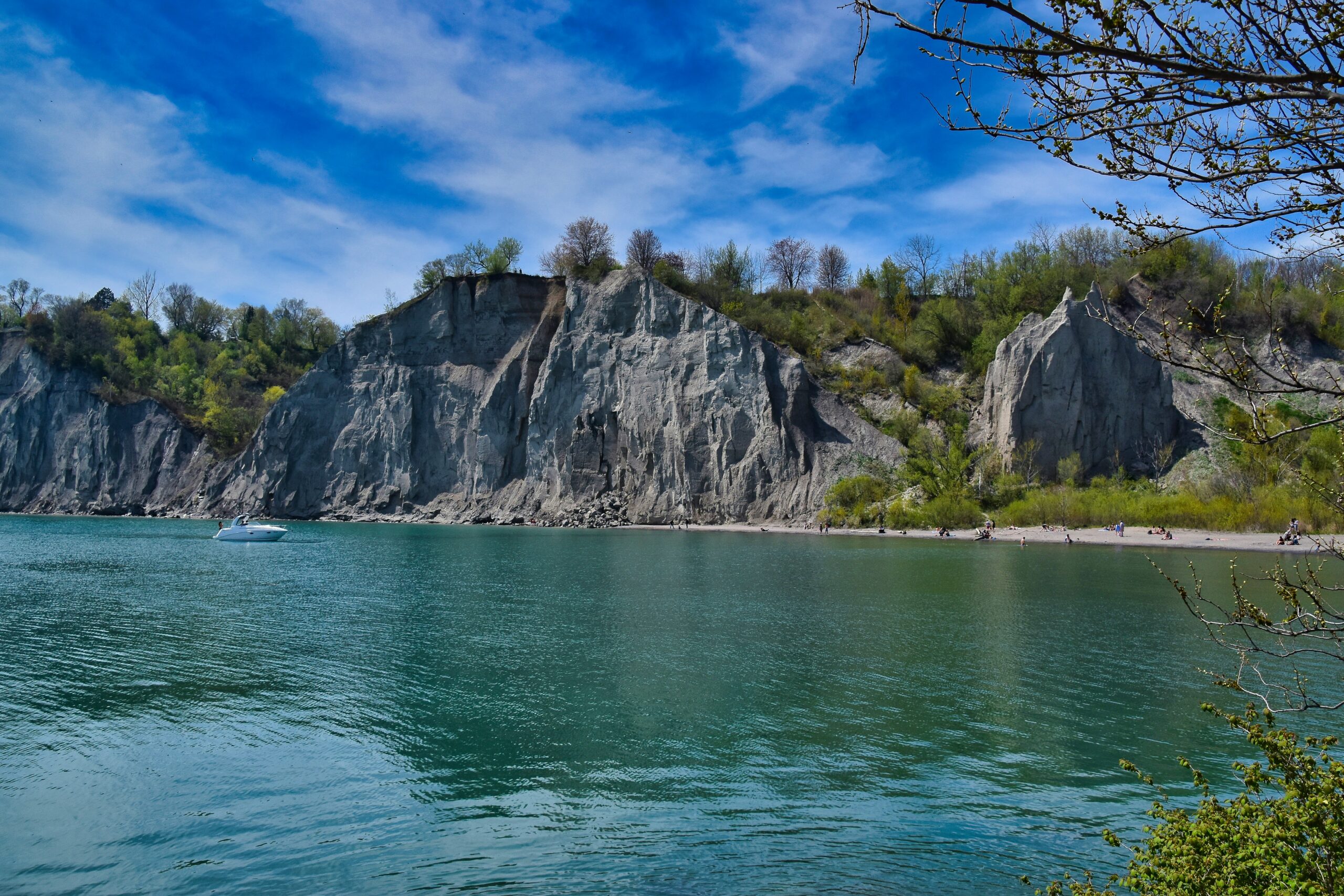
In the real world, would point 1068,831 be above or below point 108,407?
below

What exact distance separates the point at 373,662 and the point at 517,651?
3046 millimetres

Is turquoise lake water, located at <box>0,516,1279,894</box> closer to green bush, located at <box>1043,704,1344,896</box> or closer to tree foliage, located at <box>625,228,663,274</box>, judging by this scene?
green bush, located at <box>1043,704,1344,896</box>

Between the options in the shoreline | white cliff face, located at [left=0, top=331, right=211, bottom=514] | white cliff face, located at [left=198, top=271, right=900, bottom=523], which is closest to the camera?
the shoreline

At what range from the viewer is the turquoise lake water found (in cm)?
848

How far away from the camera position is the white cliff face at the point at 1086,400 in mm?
59156

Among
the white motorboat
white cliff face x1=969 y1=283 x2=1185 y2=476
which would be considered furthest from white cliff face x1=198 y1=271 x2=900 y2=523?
the white motorboat

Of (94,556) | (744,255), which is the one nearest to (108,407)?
(94,556)

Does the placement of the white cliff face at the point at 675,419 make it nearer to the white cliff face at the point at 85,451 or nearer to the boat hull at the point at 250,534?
the boat hull at the point at 250,534

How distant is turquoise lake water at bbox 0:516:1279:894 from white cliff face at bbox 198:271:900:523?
135 ft

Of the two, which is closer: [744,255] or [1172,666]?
[1172,666]

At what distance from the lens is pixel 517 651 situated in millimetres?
18672

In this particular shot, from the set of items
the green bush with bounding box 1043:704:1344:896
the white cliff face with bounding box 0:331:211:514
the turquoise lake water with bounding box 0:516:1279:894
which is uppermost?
the white cliff face with bounding box 0:331:211:514

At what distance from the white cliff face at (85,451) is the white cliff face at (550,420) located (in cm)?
952

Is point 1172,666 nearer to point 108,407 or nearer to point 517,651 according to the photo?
point 517,651
